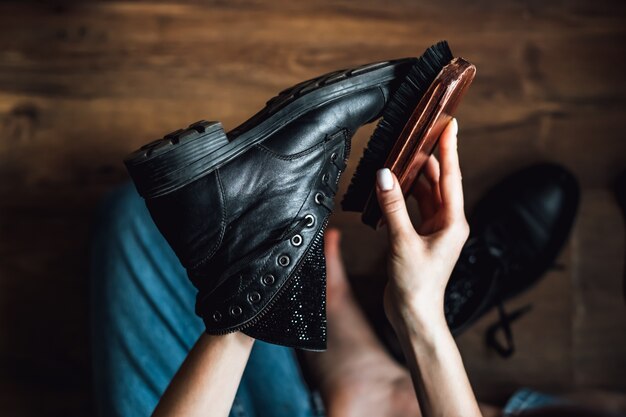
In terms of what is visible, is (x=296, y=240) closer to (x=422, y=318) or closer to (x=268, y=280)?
(x=268, y=280)

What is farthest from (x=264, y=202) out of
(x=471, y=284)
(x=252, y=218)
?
(x=471, y=284)

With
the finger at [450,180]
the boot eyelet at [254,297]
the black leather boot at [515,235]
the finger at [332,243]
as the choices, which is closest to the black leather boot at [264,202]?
the boot eyelet at [254,297]

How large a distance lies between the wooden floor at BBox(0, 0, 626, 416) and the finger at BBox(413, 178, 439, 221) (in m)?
0.33

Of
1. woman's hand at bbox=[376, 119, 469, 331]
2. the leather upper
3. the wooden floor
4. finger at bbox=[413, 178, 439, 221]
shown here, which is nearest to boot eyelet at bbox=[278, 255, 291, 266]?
the leather upper

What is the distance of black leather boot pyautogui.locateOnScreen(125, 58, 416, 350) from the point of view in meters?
0.75

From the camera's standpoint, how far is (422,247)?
766mm

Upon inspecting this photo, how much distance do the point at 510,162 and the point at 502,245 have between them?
0.18m

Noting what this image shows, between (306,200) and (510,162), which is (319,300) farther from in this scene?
(510,162)

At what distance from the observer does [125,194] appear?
102 centimetres

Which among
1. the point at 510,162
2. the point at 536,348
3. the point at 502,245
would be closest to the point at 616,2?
the point at 510,162

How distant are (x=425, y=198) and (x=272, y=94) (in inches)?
18.5

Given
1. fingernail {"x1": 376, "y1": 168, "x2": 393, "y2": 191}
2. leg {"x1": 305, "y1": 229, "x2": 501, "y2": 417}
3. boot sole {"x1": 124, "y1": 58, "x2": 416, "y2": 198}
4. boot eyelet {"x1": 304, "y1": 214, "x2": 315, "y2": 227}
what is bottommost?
leg {"x1": 305, "y1": 229, "x2": 501, "y2": 417}

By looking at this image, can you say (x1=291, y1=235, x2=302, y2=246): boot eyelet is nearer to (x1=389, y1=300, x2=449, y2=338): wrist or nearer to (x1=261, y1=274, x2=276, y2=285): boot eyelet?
(x1=261, y1=274, x2=276, y2=285): boot eyelet

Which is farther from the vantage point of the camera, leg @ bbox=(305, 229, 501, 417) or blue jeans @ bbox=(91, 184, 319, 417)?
leg @ bbox=(305, 229, 501, 417)
